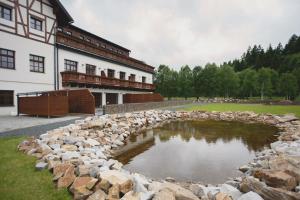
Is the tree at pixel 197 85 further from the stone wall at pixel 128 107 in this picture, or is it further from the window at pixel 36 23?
the window at pixel 36 23

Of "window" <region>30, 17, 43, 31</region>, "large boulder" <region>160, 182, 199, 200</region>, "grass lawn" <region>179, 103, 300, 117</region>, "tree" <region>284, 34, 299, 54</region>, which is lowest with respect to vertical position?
"large boulder" <region>160, 182, 199, 200</region>

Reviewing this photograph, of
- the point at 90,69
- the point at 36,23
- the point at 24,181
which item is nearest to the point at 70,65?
the point at 90,69

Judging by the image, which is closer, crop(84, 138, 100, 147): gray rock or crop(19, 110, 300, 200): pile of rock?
crop(19, 110, 300, 200): pile of rock

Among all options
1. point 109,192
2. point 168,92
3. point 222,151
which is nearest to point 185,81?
point 168,92

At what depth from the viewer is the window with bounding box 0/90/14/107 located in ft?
58.7

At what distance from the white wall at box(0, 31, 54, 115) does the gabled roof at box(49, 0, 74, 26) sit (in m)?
3.65

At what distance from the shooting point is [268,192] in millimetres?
4801

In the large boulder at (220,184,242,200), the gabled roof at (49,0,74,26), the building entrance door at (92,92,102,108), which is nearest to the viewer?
the large boulder at (220,184,242,200)

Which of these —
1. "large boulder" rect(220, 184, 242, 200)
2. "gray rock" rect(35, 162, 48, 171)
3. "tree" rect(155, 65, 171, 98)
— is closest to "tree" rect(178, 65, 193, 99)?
"tree" rect(155, 65, 171, 98)

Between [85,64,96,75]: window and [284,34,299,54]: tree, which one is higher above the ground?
[284,34,299,54]: tree

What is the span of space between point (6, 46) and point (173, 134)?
50.8 feet

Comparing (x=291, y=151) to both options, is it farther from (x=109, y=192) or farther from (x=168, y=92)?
(x=168, y=92)

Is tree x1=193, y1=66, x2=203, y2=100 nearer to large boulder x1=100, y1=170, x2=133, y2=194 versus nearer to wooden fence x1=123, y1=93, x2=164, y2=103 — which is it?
wooden fence x1=123, y1=93, x2=164, y2=103

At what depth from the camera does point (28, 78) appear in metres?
19.7
